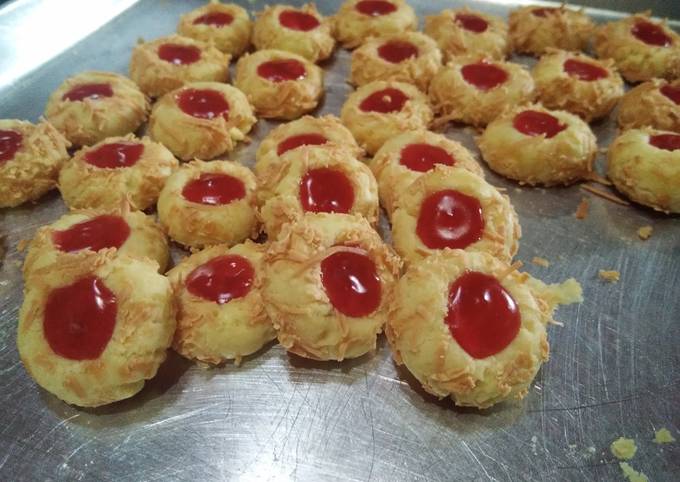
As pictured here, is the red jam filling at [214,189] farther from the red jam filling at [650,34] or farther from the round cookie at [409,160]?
the red jam filling at [650,34]

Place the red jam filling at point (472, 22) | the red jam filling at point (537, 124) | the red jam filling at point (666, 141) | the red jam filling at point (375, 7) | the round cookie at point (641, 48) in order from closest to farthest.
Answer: the red jam filling at point (666, 141), the red jam filling at point (537, 124), the round cookie at point (641, 48), the red jam filling at point (472, 22), the red jam filling at point (375, 7)

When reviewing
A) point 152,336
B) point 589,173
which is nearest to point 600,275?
point 589,173

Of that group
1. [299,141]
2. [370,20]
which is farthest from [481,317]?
[370,20]

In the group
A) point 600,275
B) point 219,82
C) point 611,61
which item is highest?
point 219,82

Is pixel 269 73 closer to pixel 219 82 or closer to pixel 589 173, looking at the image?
pixel 219 82

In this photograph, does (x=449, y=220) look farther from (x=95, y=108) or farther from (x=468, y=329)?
(x=95, y=108)

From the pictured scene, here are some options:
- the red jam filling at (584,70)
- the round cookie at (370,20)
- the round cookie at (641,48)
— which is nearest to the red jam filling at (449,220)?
the red jam filling at (584,70)

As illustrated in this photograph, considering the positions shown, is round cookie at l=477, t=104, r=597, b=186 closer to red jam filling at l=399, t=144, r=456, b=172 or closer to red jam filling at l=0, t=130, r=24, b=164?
red jam filling at l=399, t=144, r=456, b=172
